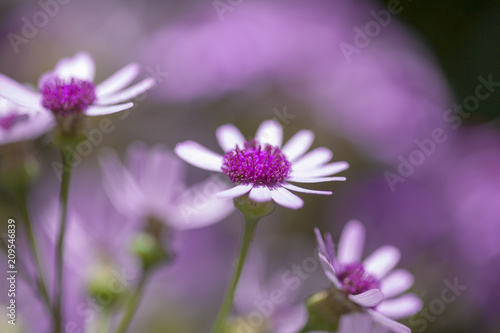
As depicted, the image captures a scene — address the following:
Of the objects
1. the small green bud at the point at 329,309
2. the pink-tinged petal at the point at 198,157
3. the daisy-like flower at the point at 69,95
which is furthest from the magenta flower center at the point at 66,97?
the small green bud at the point at 329,309

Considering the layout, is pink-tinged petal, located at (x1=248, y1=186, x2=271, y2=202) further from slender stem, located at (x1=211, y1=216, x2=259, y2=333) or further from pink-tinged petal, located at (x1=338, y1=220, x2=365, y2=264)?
pink-tinged petal, located at (x1=338, y1=220, x2=365, y2=264)

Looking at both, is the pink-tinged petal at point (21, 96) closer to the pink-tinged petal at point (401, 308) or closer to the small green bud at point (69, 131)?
the small green bud at point (69, 131)

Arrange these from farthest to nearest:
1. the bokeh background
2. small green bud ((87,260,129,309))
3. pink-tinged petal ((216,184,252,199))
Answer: the bokeh background, small green bud ((87,260,129,309)), pink-tinged petal ((216,184,252,199))

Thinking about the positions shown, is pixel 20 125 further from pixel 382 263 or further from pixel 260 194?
pixel 382 263

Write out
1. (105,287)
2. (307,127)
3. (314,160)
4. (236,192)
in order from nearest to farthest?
(236,192)
(314,160)
(105,287)
(307,127)

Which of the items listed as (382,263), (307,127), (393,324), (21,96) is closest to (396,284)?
(382,263)

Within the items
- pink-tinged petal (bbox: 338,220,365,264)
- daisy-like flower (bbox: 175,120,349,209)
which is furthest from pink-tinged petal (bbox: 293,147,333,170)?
pink-tinged petal (bbox: 338,220,365,264)

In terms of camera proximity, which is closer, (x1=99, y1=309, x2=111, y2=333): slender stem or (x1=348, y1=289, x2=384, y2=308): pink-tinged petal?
(x1=348, y1=289, x2=384, y2=308): pink-tinged petal
